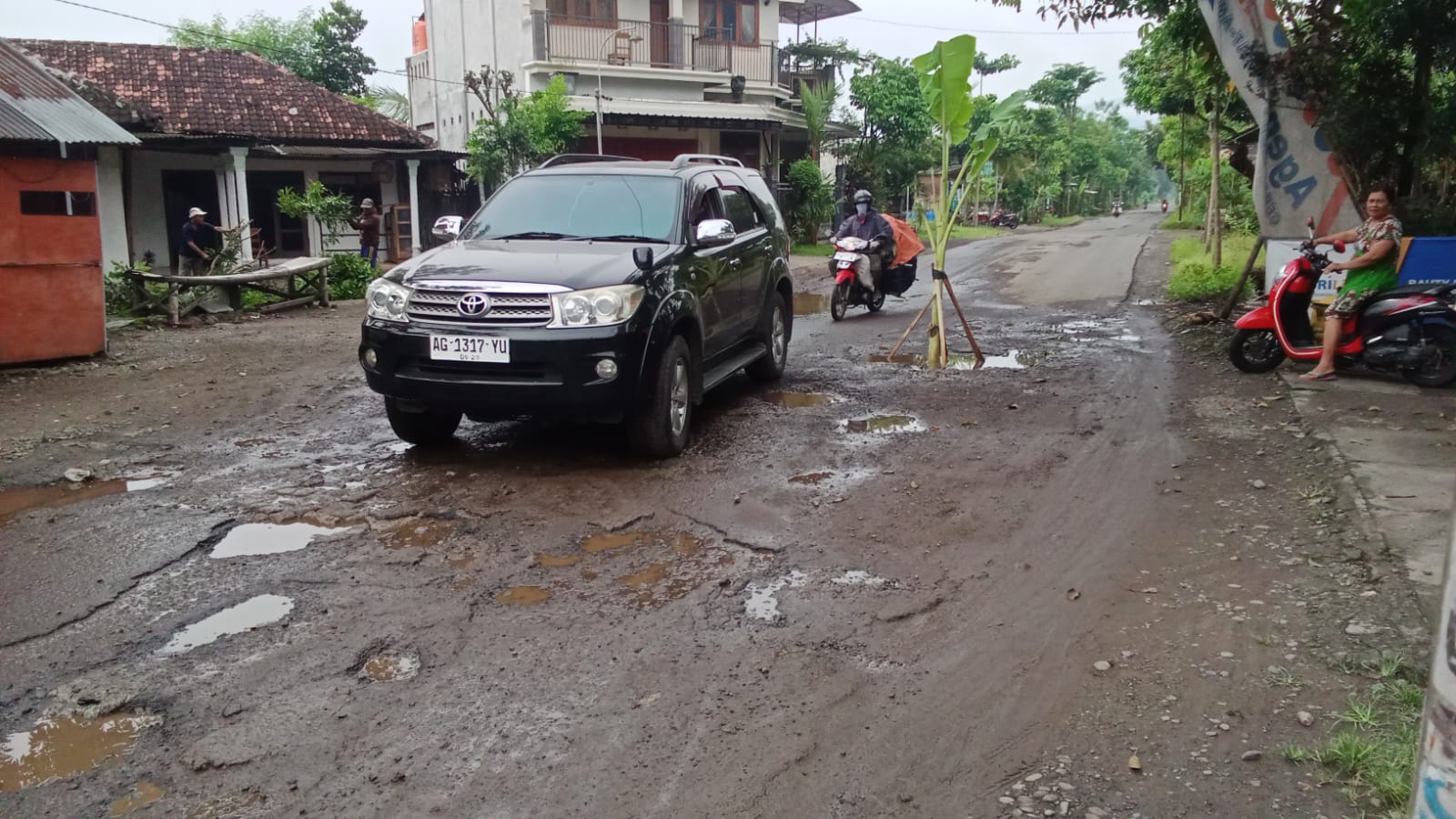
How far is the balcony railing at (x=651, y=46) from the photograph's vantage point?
2734 cm

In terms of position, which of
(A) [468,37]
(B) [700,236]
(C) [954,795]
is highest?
(A) [468,37]

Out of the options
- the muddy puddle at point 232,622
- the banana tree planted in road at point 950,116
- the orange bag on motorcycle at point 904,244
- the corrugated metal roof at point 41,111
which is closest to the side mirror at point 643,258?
the muddy puddle at point 232,622

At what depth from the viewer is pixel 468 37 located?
→ 30.2 m

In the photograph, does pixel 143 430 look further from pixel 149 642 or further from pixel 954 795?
pixel 954 795

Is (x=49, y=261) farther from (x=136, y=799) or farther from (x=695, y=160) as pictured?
(x=136, y=799)

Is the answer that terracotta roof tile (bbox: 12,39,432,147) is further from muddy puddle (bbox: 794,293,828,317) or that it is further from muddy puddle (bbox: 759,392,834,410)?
muddy puddle (bbox: 759,392,834,410)

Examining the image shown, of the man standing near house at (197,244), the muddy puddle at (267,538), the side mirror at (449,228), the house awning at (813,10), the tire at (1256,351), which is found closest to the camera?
the muddy puddle at (267,538)

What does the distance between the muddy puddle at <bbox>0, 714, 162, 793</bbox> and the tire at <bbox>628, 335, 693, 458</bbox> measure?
3371mm

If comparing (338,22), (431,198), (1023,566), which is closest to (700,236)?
(1023,566)

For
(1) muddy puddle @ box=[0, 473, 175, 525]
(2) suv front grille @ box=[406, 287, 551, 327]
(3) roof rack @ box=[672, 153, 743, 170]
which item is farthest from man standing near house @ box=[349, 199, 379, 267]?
(2) suv front grille @ box=[406, 287, 551, 327]

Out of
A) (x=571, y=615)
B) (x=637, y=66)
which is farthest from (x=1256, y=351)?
(x=637, y=66)

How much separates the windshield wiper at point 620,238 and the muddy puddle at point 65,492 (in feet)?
9.45

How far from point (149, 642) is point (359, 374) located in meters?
6.04

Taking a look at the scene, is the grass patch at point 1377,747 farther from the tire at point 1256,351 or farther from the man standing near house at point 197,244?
the man standing near house at point 197,244
